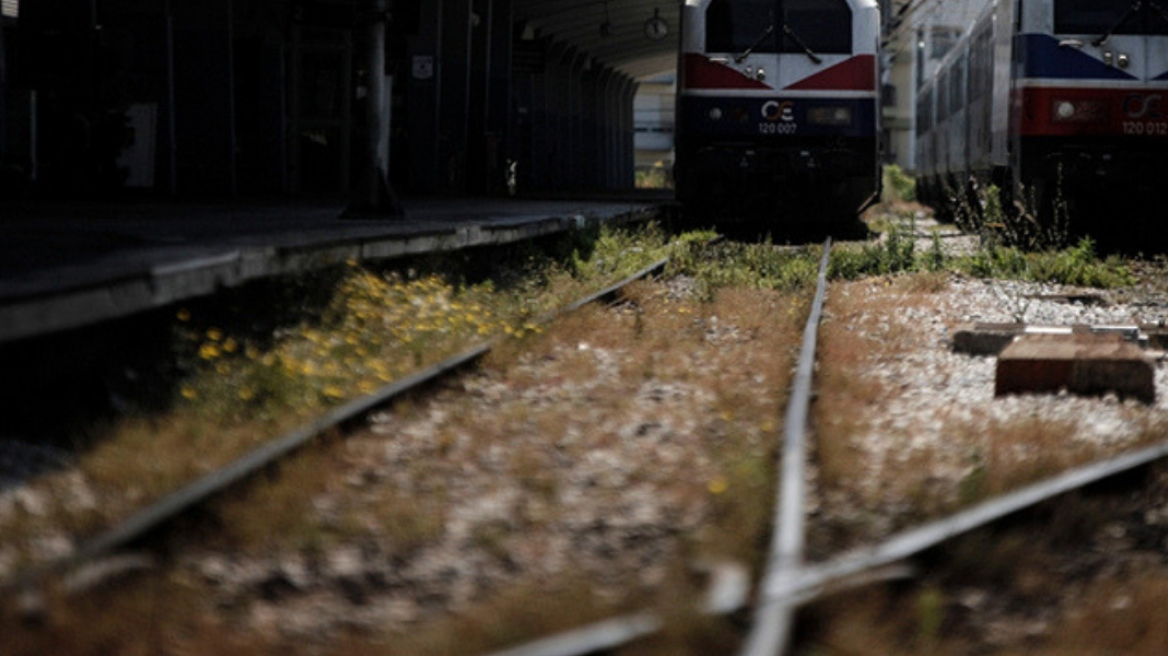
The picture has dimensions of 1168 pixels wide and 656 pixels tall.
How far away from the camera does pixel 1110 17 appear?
1587 cm

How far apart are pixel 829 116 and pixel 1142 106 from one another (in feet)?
12.6

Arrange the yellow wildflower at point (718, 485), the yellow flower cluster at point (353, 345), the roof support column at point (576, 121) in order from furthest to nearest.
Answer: the roof support column at point (576, 121) < the yellow flower cluster at point (353, 345) < the yellow wildflower at point (718, 485)

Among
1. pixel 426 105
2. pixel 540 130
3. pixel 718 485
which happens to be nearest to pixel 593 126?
pixel 540 130

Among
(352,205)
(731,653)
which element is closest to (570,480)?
(731,653)

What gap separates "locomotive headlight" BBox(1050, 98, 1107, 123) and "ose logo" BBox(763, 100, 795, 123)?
11.9 ft

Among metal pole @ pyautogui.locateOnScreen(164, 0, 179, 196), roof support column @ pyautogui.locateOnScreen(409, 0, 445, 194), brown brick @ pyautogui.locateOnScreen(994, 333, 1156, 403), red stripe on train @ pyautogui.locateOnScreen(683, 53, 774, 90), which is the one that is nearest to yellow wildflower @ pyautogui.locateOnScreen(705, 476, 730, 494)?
brown brick @ pyautogui.locateOnScreen(994, 333, 1156, 403)

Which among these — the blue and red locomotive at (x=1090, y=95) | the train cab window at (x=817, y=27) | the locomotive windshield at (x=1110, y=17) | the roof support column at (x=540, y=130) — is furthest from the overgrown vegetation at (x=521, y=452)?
the roof support column at (x=540, y=130)

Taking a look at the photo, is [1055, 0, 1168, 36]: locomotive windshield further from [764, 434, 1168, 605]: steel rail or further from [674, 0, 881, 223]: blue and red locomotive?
[764, 434, 1168, 605]: steel rail

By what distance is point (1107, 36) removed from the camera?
15.7 m

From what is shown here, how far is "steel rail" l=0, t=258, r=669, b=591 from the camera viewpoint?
12.3ft

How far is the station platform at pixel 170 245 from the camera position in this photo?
5832mm

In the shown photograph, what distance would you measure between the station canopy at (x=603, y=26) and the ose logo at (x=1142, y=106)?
44.0 feet

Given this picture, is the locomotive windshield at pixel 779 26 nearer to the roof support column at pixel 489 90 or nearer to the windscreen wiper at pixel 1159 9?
the windscreen wiper at pixel 1159 9

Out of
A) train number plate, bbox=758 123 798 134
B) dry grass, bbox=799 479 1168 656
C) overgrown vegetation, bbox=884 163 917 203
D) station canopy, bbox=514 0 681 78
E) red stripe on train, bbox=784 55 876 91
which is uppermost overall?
station canopy, bbox=514 0 681 78
